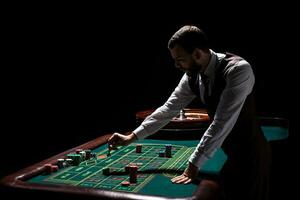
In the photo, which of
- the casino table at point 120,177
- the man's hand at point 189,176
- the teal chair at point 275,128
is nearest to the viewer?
the casino table at point 120,177

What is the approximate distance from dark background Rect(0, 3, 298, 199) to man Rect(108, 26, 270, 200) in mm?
2560

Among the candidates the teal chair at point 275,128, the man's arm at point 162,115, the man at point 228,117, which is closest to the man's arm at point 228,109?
the man at point 228,117

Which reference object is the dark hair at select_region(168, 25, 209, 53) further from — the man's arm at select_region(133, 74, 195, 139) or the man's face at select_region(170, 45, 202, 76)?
the man's arm at select_region(133, 74, 195, 139)

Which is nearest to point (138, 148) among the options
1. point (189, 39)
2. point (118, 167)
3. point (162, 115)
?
point (162, 115)

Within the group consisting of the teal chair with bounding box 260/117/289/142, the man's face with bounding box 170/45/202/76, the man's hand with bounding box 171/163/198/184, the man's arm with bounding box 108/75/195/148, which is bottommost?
the teal chair with bounding box 260/117/289/142

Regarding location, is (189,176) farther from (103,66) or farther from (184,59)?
(103,66)

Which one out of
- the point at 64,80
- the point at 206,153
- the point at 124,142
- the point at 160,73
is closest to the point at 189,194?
the point at 206,153

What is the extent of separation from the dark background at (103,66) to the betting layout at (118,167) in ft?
7.55

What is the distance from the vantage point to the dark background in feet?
15.4

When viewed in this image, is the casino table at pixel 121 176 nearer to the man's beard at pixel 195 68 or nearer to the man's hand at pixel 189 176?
the man's hand at pixel 189 176

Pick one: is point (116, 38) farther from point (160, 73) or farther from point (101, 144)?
point (101, 144)

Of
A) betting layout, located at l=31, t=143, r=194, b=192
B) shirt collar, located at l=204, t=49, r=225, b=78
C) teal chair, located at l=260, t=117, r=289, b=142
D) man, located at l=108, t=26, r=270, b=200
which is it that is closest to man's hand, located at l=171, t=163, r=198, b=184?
man, located at l=108, t=26, r=270, b=200

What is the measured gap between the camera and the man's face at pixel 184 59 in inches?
86.3

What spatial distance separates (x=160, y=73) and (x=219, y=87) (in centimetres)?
292
